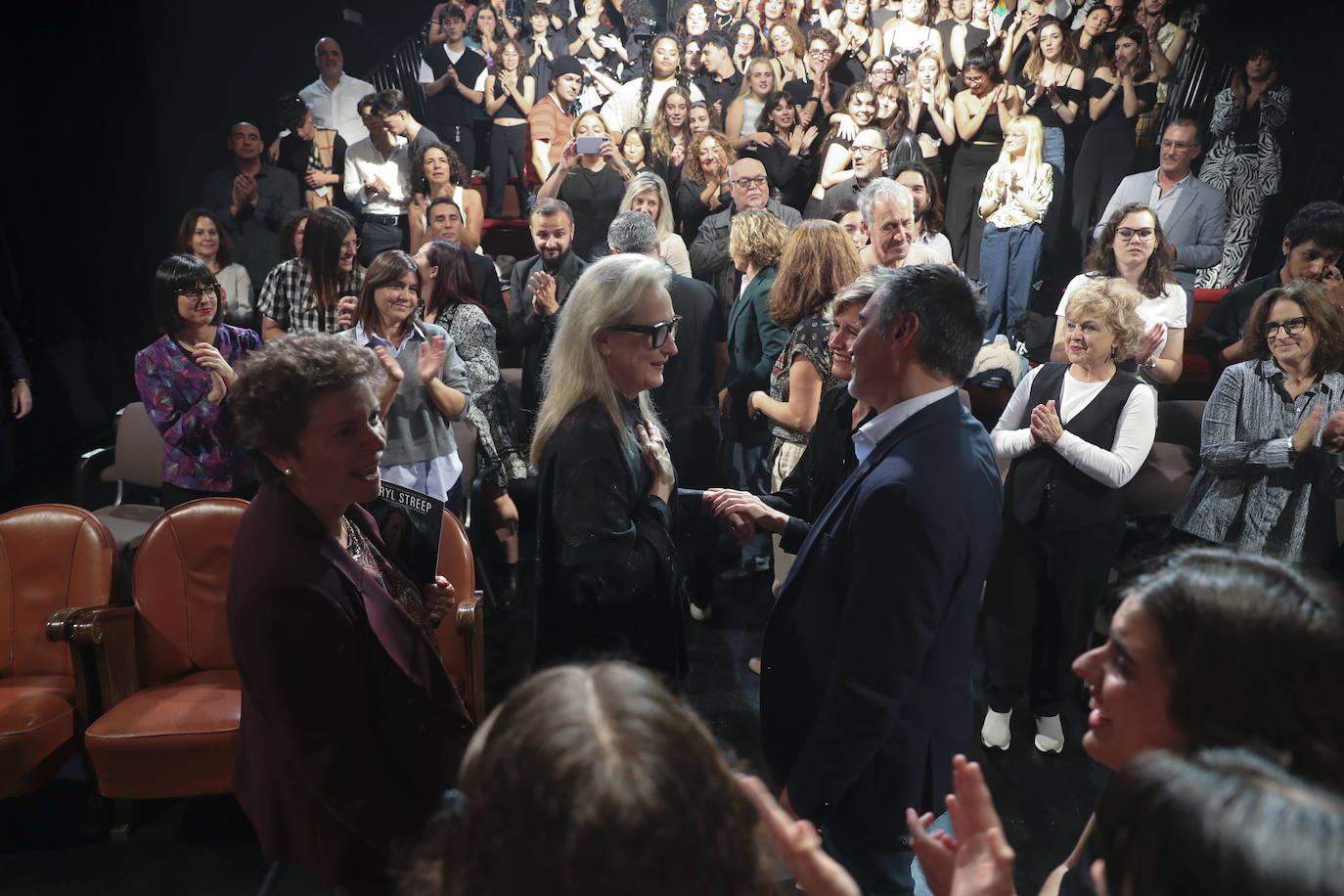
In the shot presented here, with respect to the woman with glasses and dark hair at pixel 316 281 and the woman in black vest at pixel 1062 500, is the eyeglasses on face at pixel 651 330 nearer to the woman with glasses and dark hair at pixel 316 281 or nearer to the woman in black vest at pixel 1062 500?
the woman in black vest at pixel 1062 500

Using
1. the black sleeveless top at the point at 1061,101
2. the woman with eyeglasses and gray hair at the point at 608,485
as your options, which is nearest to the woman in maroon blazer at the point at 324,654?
the woman with eyeglasses and gray hair at the point at 608,485

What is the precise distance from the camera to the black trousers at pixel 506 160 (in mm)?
7207

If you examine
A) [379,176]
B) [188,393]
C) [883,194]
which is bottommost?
[188,393]

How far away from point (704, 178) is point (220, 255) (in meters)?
3.31

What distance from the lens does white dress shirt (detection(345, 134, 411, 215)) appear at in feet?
20.9

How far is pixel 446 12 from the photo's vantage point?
7348 mm

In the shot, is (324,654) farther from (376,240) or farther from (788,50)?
(788,50)

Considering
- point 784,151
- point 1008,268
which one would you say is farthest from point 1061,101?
point 784,151

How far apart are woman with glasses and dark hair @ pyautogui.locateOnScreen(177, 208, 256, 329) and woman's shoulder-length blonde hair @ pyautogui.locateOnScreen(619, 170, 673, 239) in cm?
262

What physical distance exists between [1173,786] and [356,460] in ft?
4.68

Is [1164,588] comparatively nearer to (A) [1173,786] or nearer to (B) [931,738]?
(A) [1173,786]

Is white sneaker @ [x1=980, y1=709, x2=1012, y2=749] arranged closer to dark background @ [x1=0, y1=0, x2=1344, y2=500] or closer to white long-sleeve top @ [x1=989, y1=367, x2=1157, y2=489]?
white long-sleeve top @ [x1=989, y1=367, x2=1157, y2=489]

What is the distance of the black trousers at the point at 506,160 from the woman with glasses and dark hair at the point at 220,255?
7.20 feet

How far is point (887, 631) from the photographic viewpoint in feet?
5.17
